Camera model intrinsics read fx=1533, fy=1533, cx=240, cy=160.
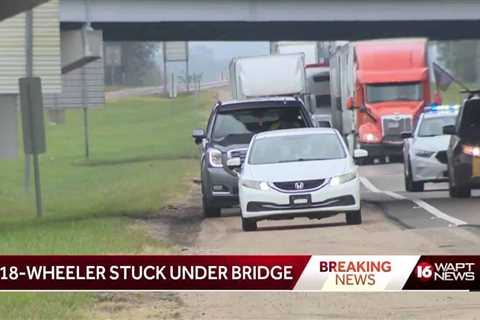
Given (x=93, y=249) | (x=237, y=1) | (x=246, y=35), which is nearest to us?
(x=93, y=249)

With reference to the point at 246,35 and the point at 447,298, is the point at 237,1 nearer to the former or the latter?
the point at 246,35

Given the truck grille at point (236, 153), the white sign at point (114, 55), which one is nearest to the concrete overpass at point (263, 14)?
the truck grille at point (236, 153)

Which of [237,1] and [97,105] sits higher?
[237,1]

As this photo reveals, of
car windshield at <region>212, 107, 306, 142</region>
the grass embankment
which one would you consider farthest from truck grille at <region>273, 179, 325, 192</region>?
car windshield at <region>212, 107, 306, 142</region>

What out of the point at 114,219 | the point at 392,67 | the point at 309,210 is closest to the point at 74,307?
the point at 309,210

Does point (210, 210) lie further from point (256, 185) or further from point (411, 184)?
point (411, 184)

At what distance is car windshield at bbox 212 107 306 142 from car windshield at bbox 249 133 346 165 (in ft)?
11.2

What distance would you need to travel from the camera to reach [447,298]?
13.5 meters

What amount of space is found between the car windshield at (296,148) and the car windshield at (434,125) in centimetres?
867

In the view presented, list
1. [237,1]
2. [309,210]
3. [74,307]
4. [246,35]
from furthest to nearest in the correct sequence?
[246,35] < [237,1] < [309,210] < [74,307]

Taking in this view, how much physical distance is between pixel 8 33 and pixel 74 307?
31583mm

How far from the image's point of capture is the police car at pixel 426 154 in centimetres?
3000

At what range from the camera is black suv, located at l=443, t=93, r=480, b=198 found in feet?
87.1

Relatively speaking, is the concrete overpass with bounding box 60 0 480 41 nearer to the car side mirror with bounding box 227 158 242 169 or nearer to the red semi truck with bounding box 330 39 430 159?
the red semi truck with bounding box 330 39 430 159
